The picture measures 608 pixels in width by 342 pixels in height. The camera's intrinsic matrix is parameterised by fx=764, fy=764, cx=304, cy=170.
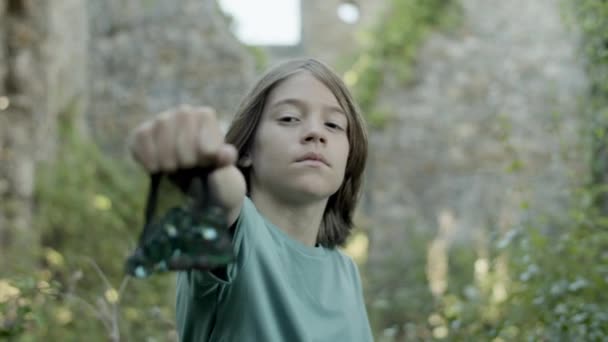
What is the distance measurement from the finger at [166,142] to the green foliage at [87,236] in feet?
14.1

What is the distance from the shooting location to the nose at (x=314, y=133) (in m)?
1.66

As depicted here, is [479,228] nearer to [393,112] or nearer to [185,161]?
[393,112]

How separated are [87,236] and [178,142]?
5.21m

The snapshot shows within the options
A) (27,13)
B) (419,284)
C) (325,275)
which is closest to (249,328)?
(325,275)

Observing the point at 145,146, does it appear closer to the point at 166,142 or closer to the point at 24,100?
the point at 166,142

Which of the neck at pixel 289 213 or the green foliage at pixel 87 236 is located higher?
the neck at pixel 289 213

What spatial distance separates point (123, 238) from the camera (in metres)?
6.23

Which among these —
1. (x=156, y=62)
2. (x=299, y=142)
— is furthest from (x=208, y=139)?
(x=156, y=62)

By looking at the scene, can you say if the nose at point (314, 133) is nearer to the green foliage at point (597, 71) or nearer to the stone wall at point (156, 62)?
the green foliage at point (597, 71)

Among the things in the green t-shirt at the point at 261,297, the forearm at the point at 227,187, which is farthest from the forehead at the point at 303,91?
the forearm at the point at 227,187

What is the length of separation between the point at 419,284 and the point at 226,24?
Result: 11.0 ft

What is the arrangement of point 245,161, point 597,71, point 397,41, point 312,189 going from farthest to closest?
1. point 397,41
2. point 597,71
3. point 245,161
4. point 312,189

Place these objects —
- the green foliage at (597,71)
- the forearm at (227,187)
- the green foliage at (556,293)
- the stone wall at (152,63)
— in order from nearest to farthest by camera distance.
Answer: the forearm at (227,187)
the green foliage at (556,293)
the green foliage at (597,71)
the stone wall at (152,63)

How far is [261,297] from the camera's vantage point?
1.53 m
